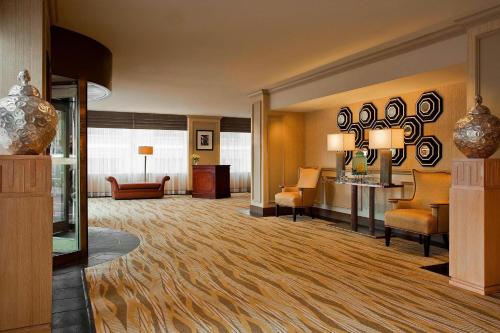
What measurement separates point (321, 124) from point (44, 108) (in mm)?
5938

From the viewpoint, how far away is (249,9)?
3.62 metres

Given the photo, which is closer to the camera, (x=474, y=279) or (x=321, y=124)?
(x=474, y=279)

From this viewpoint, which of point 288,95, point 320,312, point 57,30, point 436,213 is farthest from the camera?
point 288,95

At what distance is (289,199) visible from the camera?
6797 millimetres

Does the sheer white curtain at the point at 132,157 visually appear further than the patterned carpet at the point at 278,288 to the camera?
Yes

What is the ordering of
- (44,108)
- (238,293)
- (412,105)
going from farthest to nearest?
(412,105) < (238,293) < (44,108)

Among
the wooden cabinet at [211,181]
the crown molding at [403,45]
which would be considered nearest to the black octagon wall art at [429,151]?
the crown molding at [403,45]

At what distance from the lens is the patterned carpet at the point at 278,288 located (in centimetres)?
254

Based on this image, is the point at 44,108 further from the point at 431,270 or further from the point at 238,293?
the point at 431,270

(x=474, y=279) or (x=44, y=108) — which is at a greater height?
(x=44, y=108)

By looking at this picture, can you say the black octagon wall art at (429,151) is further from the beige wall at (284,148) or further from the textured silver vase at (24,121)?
the textured silver vase at (24,121)

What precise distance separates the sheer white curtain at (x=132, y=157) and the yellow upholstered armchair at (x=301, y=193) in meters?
5.41

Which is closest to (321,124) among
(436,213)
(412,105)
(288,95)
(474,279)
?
(288,95)

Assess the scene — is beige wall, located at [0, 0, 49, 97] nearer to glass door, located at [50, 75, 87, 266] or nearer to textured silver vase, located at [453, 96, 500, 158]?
glass door, located at [50, 75, 87, 266]
